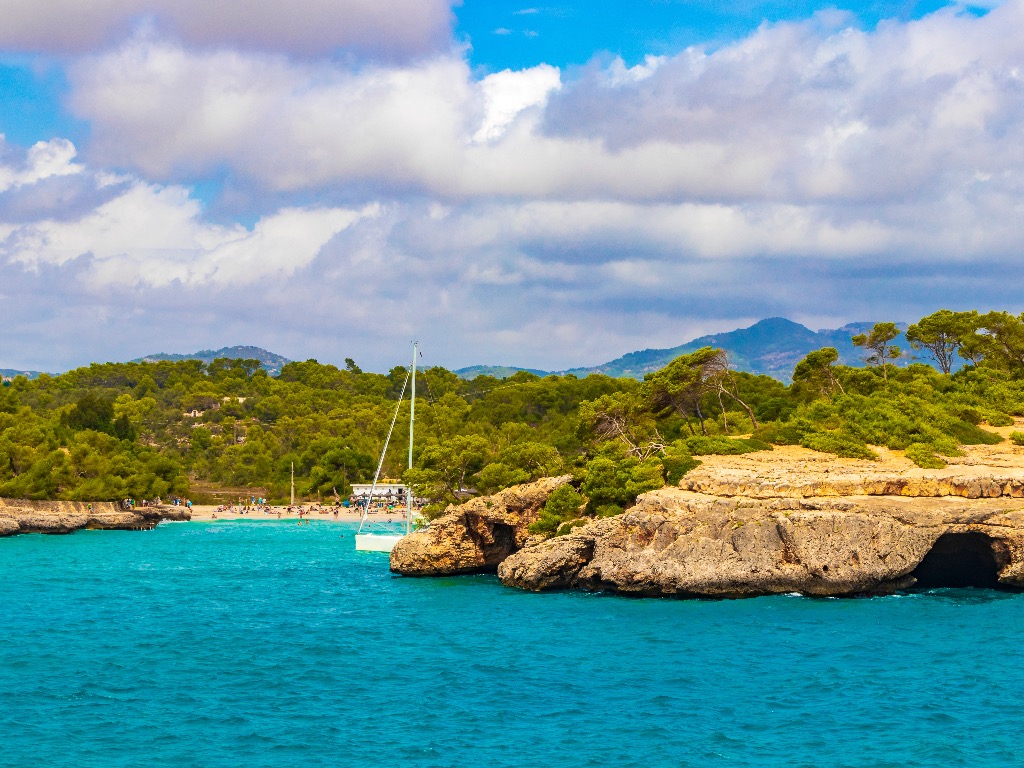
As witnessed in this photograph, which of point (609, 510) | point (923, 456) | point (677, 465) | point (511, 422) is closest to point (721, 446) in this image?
A: point (677, 465)

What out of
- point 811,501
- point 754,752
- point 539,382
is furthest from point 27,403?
point 754,752

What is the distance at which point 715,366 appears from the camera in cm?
5812

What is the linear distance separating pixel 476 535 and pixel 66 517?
5225cm

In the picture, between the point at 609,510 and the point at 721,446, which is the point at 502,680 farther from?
the point at 721,446

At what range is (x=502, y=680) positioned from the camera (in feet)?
98.3

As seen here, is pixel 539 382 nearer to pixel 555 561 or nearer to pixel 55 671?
pixel 555 561

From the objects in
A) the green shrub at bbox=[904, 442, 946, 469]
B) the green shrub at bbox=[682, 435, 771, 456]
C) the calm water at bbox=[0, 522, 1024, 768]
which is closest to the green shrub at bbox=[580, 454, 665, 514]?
the green shrub at bbox=[682, 435, 771, 456]

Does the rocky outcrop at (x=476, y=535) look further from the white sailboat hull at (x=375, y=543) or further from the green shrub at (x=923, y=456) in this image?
the green shrub at (x=923, y=456)

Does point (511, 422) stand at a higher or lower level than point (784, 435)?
higher

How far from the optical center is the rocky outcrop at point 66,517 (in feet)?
273

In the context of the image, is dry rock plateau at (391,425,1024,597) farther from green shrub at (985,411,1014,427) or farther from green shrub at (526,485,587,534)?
green shrub at (985,411,1014,427)

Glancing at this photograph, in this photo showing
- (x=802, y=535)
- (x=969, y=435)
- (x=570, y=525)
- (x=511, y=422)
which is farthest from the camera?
(x=511, y=422)

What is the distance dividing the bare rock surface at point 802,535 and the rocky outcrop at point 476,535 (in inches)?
138

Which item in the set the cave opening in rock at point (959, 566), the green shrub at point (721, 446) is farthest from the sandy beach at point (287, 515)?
the cave opening in rock at point (959, 566)
